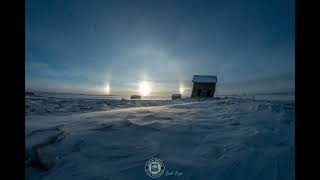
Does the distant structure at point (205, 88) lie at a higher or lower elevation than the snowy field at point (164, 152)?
higher

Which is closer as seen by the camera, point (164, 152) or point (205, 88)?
point (164, 152)

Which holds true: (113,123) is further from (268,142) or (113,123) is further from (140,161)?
(268,142)

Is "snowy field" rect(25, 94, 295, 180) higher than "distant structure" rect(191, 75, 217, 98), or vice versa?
"distant structure" rect(191, 75, 217, 98)

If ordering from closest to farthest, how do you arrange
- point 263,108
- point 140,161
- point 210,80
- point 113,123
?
point 140,161 → point 113,123 → point 263,108 → point 210,80

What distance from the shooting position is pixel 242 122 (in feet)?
6.96

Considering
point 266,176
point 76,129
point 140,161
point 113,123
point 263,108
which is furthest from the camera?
point 263,108

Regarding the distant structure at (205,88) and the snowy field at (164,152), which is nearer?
the snowy field at (164,152)

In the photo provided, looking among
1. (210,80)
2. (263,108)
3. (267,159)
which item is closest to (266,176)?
(267,159)

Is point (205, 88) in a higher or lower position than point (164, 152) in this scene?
higher

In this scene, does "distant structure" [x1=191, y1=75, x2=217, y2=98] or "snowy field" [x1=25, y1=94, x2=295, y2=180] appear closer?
"snowy field" [x1=25, y1=94, x2=295, y2=180]

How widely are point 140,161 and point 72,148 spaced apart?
1.92 feet

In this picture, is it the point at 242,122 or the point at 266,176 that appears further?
the point at 242,122

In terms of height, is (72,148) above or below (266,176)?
above
